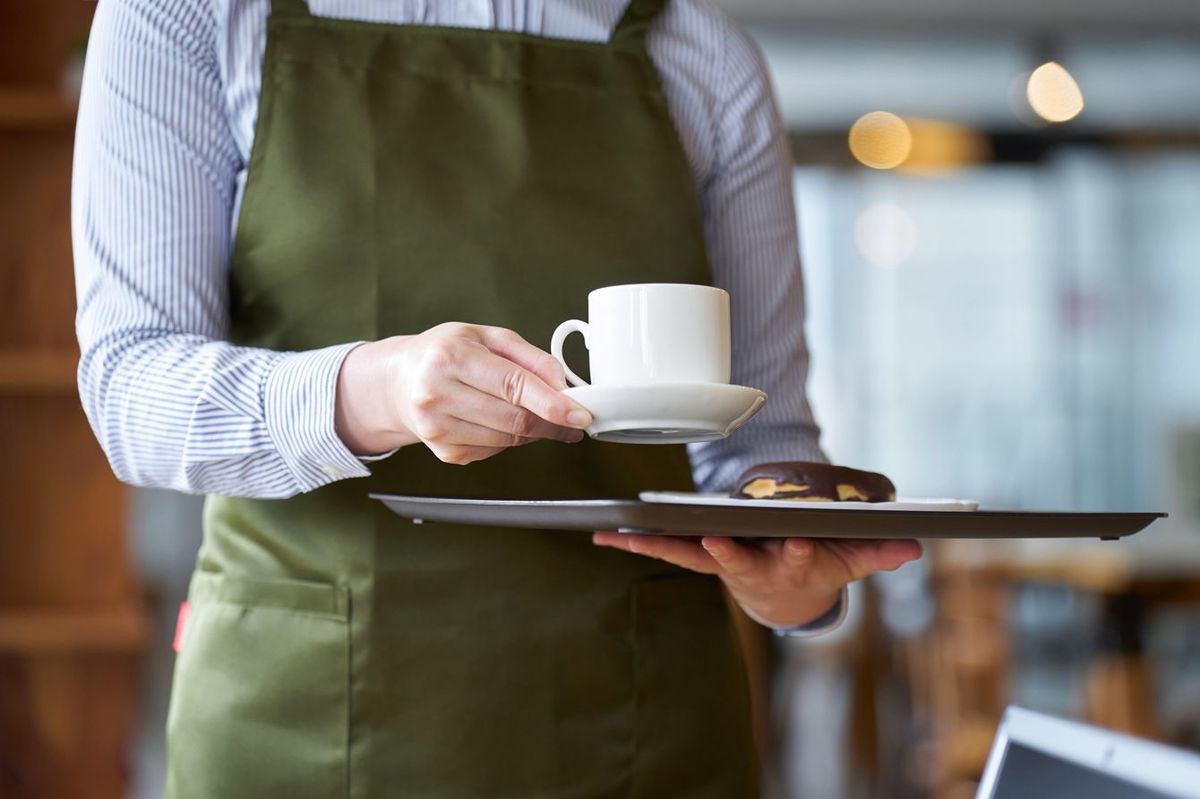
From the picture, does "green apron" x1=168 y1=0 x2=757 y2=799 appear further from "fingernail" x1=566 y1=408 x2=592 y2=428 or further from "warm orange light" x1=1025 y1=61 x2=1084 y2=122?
"warm orange light" x1=1025 y1=61 x2=1084 y2=122

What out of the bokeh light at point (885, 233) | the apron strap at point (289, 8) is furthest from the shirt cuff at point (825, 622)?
the bokeh light at point (885, 233)

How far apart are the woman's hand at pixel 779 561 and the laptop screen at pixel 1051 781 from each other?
175 mm

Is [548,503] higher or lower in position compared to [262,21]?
lower

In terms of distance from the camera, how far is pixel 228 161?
1.02 meters

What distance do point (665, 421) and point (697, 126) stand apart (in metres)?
0.47

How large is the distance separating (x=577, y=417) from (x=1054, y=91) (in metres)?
4.91

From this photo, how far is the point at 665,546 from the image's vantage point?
856 millimetres

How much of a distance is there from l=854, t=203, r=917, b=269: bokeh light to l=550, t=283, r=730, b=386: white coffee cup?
19.3ft

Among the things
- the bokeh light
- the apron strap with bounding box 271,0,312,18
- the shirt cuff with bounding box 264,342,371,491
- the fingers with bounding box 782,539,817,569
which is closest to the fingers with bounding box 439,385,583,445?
the shirt cuff with bounding box 264,342,371,491

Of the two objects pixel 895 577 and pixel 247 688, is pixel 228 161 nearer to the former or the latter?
pixel 247 688

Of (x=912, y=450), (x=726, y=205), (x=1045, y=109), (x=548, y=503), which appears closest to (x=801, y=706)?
(x=912, y=450)

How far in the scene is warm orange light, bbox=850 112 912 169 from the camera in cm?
630

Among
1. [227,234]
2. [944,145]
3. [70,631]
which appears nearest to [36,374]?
[70,631]

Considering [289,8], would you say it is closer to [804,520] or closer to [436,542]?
[436,542]
